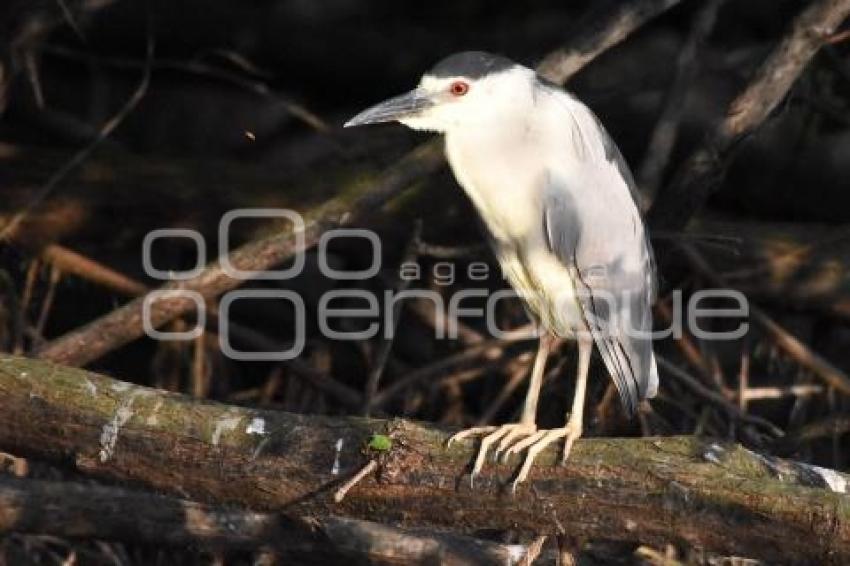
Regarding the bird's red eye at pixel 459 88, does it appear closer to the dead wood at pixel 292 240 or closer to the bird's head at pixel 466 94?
the bird's head at pixel 466 94

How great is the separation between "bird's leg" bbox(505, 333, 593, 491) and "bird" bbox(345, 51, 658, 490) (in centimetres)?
1

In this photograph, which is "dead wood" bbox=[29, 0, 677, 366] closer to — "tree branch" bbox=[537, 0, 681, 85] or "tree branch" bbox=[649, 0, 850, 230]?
"tree branch" bbox=[537, 0, 681, 85]

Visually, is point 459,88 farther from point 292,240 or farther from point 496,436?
point 496,436

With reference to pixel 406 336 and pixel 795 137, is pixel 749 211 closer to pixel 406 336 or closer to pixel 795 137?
pixel 795 137

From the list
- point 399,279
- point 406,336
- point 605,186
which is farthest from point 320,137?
point 605,186

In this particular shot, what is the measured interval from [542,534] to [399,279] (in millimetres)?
1319

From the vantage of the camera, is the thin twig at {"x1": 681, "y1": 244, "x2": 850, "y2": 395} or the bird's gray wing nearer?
the bird's gray wing

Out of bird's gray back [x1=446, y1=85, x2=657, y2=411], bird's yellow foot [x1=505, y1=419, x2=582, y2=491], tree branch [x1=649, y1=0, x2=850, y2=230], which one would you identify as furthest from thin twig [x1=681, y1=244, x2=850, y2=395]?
bird's yellow foot [x1=505, y1=419, x2=582, y2=491]

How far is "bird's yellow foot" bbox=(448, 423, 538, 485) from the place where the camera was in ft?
8.50

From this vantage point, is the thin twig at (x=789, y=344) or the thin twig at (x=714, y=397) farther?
the thin twig at (x=789, y=344)

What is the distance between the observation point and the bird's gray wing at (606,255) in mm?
3170

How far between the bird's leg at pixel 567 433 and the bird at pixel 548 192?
10 millimetres

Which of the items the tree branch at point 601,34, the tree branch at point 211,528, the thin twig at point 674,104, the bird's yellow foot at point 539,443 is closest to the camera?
the bird's yellow foot at point 539,443

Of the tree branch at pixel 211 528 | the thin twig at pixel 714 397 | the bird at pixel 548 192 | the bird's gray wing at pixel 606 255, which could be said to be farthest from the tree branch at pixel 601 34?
the tree branch at pixel 211 528
